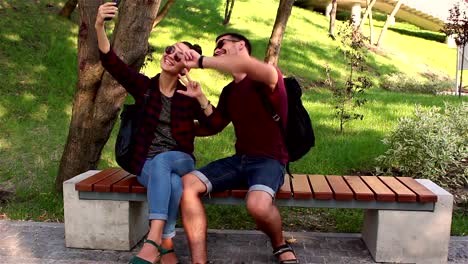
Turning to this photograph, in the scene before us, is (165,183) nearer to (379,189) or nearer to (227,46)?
(227,46)

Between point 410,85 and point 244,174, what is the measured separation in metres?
12.2

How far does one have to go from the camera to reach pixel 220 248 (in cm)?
420

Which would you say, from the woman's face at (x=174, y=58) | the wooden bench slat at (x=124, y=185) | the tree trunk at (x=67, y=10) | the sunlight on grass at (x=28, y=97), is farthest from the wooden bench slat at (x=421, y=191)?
the tree trunk at (x=67, y=10)

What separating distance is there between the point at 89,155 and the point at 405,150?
3.49m

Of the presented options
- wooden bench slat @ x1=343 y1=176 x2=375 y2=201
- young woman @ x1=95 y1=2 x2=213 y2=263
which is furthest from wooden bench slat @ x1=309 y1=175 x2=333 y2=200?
young woman @ x1=95 y1=2 x2=213 y2=263

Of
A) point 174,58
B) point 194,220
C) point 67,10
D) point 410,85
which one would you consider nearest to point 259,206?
point 194,220

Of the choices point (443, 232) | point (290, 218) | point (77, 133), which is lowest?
point (290, 218)

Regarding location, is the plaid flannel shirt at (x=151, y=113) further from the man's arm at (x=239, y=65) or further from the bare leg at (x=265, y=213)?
the bare leg at (x=265, y=213)

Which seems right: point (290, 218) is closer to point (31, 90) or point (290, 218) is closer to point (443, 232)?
point (443, 232)

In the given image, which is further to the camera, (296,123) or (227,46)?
(296,123)

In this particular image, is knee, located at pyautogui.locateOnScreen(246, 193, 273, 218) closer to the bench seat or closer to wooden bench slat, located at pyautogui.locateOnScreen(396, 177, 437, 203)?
the bench seat

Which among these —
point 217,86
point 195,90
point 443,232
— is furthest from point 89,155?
point 217,86

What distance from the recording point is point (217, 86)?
10805 mm

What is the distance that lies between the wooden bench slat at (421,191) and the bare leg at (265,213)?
104 cm
